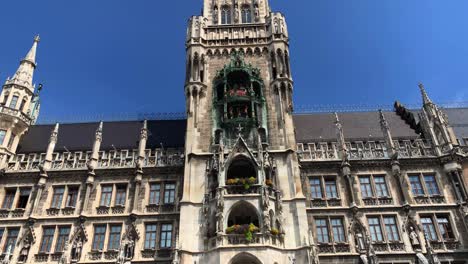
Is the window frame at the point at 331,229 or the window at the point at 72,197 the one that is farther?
the window at the point at 72,197

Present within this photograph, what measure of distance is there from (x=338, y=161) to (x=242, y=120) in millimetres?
8922

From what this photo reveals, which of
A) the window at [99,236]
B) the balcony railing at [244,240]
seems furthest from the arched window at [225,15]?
the window at [99,236]

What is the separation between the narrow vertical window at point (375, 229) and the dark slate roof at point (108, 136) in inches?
698

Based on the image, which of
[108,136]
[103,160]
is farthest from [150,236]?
[108,136]

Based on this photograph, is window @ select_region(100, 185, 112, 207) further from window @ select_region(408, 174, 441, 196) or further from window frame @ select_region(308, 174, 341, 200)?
window @ select_region(408, 174, 441, 196)

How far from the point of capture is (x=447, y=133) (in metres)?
34.8

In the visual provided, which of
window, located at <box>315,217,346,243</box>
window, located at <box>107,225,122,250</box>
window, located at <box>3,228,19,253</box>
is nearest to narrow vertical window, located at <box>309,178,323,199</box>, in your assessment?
window, located at <box>315,217,346,243</box>

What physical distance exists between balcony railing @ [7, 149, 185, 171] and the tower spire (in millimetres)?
8737

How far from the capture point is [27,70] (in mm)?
42062

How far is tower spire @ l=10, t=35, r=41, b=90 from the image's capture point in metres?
40.3

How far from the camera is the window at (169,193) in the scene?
107ft

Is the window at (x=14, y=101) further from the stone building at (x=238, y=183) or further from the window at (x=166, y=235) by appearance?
the window at (x=166, y=235)

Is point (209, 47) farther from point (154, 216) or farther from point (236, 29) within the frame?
point (154, 216)

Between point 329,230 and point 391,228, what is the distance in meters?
4.90
